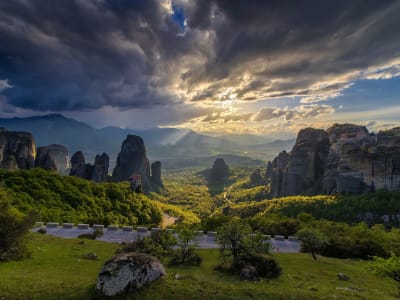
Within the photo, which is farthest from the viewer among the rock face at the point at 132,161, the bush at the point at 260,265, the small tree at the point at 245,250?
the rock face at the point at 132,161

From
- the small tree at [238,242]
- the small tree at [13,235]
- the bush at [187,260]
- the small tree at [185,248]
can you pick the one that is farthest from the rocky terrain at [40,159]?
the small tree at [238,242]

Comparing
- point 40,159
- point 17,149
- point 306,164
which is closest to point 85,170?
point 40,159

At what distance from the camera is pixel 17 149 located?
333ft

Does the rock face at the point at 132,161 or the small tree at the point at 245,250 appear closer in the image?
the small tree at the point at 245,250

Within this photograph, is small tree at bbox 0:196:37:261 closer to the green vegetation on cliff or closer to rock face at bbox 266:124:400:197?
the green vegetation on cliff

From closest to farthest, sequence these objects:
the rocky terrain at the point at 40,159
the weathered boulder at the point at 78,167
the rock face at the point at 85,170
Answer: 1. the rocky terrain at the point at 40,159
2. the weathered boulder at the point at 78,167
3. the rock face at the point at 85,170

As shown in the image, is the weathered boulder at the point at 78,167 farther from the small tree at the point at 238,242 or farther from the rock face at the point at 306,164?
the rock face at the point at 306,164

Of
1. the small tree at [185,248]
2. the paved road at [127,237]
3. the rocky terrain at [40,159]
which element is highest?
the rocky terrain at [40,159]

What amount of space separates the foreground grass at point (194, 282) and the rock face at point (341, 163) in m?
87.1

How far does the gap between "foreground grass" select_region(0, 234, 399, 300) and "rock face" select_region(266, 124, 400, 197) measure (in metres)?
87.1

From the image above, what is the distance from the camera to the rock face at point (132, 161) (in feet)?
559

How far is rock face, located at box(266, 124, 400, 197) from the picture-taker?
9569 cm

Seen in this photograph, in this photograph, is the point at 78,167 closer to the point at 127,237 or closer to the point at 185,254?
the point at 127,237

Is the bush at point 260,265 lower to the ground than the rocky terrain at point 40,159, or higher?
lower
